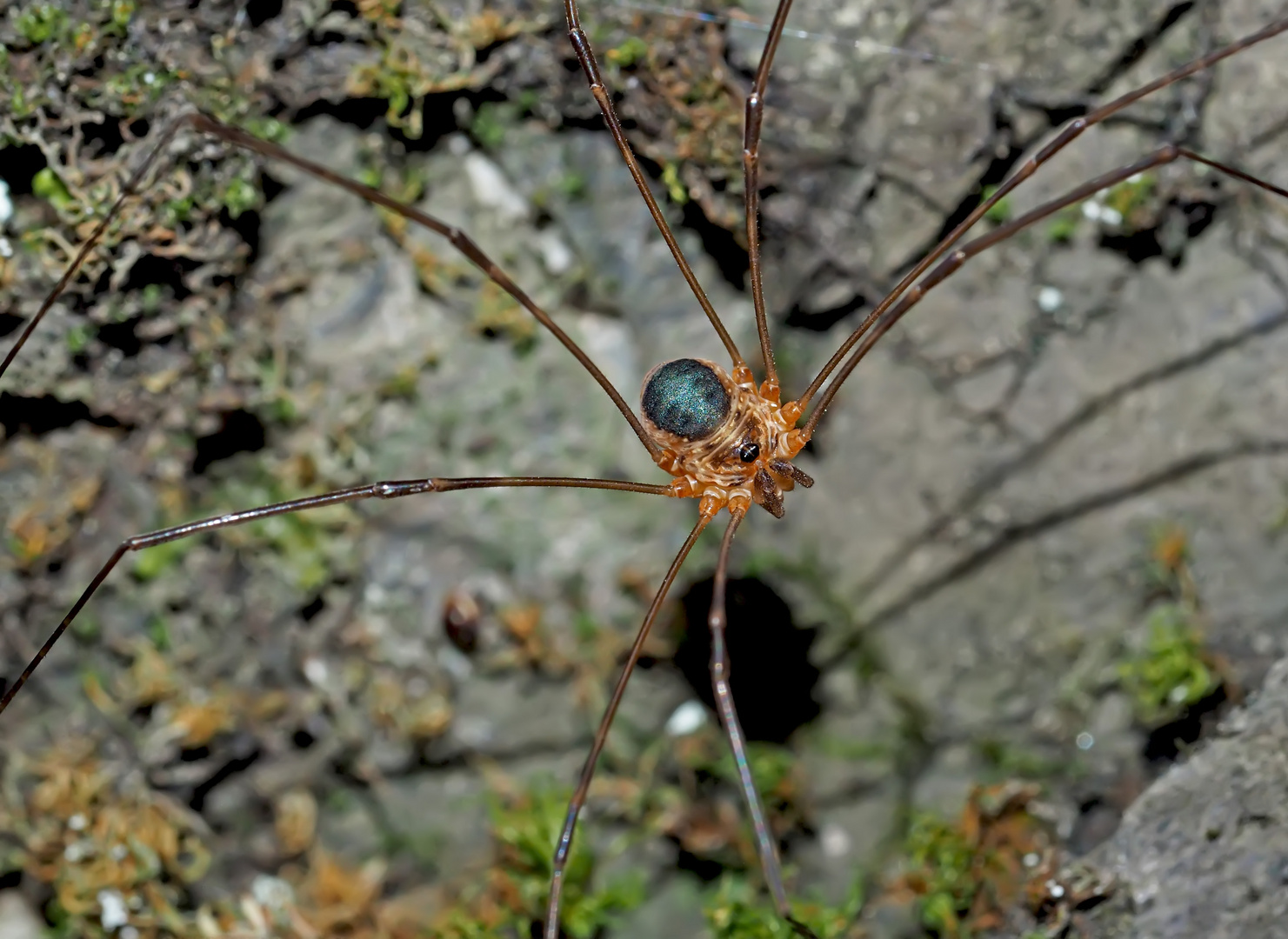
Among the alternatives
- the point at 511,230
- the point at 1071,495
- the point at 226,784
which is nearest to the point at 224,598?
the point at 226,784

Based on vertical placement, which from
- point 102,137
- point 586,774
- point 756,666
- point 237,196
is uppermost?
point 102,137

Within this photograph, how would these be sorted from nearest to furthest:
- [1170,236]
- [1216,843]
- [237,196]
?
[1216,843], [237,196], [1170,236]

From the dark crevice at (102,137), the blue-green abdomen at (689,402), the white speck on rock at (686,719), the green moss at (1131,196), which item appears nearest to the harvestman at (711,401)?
the blue-green abdomen at (689,402)

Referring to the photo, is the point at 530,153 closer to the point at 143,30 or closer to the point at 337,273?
the point at 337,273

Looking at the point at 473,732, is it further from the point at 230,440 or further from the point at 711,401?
the point at 711,401

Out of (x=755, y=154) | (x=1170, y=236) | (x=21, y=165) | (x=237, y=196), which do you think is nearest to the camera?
(x=755, y=154)

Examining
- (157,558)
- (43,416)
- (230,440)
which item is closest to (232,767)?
(157,558)

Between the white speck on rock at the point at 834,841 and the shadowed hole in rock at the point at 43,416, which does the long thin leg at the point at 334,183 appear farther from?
the white speck on rock at the point at 834,841

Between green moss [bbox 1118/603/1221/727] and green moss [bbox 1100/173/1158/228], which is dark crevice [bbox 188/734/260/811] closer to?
green moss [bbox 1118/603/1221/727]
